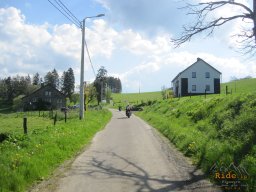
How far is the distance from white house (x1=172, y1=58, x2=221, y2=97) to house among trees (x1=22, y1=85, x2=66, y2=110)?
4549 cm

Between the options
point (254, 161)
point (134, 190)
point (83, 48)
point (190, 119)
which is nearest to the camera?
point (134, 190)

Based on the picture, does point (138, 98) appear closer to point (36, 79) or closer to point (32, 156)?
point (36, 79)

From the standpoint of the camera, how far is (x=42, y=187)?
359 inches

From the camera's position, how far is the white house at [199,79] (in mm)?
75500

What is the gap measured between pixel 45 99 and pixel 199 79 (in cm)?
5187

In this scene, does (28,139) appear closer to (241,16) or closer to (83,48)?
(241,16)

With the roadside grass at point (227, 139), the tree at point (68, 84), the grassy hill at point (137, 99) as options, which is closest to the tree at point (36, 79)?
the tree at point (68, 84)

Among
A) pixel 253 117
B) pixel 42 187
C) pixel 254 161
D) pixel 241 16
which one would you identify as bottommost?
pixel 42 187

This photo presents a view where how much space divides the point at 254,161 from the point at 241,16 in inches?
218

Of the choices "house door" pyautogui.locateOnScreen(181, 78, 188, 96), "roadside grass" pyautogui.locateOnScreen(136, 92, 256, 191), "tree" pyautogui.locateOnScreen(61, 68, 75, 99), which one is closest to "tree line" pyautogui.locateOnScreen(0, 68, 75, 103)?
"tree" pyautogui.locateOnScreen(61, 68, 75, 99)

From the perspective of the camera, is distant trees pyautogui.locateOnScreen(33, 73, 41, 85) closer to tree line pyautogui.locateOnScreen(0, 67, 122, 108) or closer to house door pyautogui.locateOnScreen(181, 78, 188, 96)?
tree line pyautogui.locateOnScreen(0, 67, 122, 108)

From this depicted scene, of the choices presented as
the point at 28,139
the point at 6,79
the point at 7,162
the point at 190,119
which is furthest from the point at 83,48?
the point at 6,79

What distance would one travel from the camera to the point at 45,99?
11025cm

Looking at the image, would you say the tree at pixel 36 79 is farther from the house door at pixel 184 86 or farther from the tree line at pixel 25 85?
the house door at pixel 184 86
